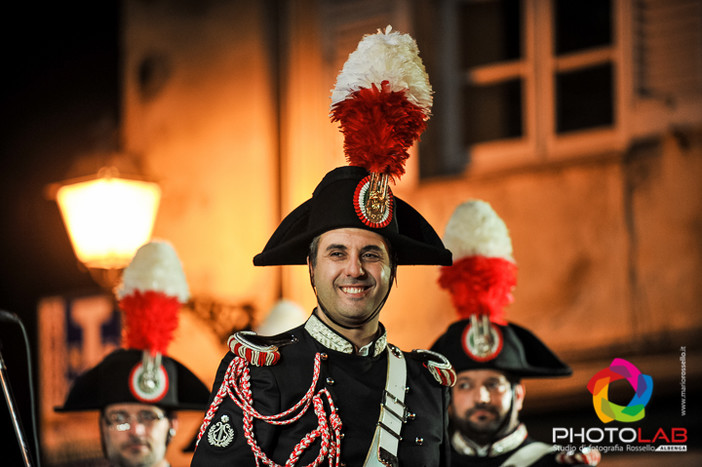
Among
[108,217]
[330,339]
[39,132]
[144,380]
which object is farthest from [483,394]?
[39,132]

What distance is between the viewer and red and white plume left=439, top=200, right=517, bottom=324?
17.2ft

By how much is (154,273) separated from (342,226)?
215cm

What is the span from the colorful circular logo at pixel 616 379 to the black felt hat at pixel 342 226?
300 cm

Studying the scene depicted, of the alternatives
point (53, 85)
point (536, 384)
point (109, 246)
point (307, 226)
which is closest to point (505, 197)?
point (536, 384)

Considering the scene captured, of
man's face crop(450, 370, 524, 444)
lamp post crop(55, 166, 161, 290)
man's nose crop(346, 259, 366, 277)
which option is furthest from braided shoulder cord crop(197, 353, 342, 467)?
lamp post crop(55, 166, 161, 290)

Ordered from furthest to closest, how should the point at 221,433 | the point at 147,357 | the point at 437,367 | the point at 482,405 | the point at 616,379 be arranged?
the point at 616,379 < the point at 147,357 < the point at 482,405 < the point at 437,367 < the point at 221,433

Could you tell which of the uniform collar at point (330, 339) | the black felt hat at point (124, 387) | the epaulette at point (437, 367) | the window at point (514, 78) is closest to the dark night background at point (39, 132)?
the window at point (514, 78)

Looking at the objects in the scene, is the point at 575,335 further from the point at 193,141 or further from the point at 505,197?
the point at 193,141

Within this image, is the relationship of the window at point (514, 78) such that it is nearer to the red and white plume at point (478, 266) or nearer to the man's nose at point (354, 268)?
the red and white plume at point (478, 266)

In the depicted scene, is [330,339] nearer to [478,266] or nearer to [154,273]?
[478,266]

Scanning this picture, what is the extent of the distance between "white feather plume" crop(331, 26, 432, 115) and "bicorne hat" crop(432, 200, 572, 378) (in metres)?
1.67

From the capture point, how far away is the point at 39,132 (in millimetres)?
9664

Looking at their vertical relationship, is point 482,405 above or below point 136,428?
above

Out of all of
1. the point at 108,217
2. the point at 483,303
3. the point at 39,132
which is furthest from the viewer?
the point at 39,132
